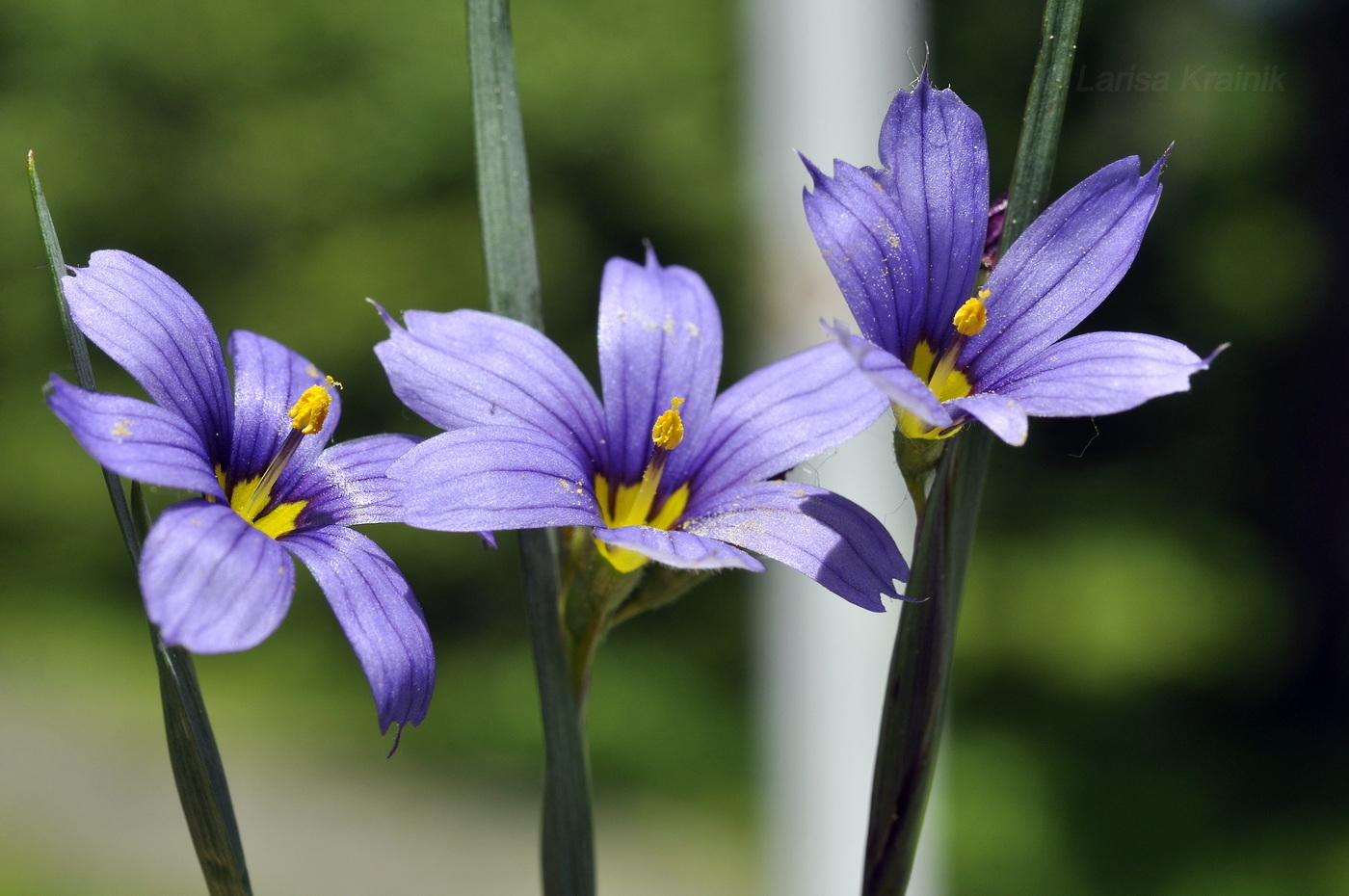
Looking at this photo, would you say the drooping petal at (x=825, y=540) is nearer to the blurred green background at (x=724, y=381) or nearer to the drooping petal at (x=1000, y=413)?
the drooping petal at (x=1000, y=413)

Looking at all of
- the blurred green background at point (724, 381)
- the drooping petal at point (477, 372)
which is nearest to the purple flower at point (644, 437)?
the drooping petal at point (477, 372)

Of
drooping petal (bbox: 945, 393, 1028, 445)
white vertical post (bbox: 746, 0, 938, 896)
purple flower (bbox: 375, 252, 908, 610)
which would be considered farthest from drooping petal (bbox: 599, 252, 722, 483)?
white vertical post (bbox: 746, 0, 938, 896)

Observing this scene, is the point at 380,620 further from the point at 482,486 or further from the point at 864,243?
the point at 864,243

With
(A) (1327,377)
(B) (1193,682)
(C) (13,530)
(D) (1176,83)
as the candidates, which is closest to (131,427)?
(D) (1176,83)

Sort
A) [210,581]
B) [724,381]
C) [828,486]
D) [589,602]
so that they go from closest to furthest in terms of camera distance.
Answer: [210,581] → [589,602] → [828,486] → [724,381]

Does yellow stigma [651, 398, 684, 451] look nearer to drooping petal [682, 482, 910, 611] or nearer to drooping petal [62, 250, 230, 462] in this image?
drooping petal [682, 482, 910, 611]

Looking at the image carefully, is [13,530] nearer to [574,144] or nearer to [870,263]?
[574,144]

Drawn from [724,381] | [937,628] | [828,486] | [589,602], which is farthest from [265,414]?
[724,381]

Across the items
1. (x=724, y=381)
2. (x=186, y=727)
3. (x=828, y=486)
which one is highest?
(x=724, y=381)
